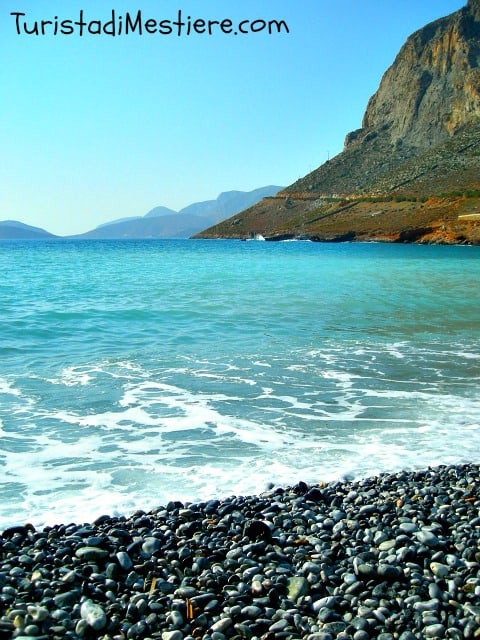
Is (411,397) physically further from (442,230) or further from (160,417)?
(442,230)

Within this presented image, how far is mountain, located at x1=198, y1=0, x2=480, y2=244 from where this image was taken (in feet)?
277

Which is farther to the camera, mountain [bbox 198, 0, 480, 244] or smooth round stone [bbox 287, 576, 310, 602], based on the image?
mountain [bbox 198, 0, 480, 244]

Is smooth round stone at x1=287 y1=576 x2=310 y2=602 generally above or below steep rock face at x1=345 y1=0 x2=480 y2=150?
below

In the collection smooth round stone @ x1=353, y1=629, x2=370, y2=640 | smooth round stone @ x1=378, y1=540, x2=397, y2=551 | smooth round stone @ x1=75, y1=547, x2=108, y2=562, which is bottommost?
smooth round stone @ x1=353, y1=629, x2=370, y2=640

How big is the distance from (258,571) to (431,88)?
141m

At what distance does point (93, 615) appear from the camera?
3.71 meters

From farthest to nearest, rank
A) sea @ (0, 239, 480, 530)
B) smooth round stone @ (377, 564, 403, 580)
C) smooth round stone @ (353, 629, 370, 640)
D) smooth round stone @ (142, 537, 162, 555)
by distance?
sea @ (0, 239, 480, 530) → smooth round stone @ (142, 537, 162, 555) → smooth round stone @ (377, 564, 403, 580) → smooth round stone @ (353, 629, 370, 640)

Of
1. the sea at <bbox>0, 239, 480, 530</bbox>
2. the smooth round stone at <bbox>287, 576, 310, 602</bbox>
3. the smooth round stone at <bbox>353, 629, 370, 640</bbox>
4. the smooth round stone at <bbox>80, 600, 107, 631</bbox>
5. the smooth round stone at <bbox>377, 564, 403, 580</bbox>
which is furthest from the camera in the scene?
the sea at <bbox>0, 239, 480, 530</bbox>

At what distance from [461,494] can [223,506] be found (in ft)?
7.43

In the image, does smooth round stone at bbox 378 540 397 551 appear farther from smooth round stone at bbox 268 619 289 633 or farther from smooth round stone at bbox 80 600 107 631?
smooth round stone at bbox 80 600 107 631

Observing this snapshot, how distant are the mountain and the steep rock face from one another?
0.21 meters

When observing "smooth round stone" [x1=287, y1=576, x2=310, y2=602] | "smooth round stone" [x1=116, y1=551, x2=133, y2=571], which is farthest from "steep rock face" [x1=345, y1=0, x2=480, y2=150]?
"smooth round stone" [x1=116, y1=551, x2=133, y2=571]

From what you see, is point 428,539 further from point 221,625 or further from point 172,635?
point 172,635

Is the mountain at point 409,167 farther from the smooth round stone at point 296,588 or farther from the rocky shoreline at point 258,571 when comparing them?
the smooth round stone at point 296,588
